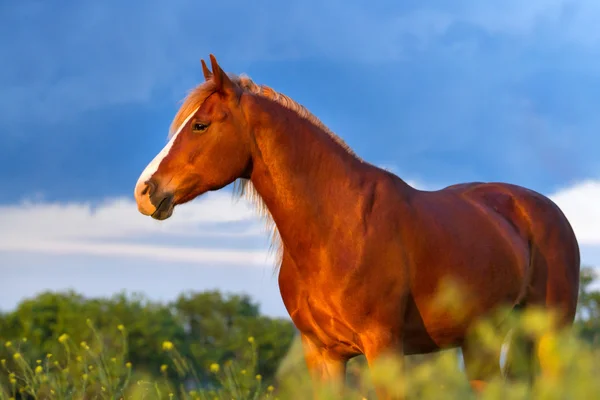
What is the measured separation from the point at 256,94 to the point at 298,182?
0.76 metres

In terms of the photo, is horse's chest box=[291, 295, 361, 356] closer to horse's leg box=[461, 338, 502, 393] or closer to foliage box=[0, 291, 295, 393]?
horse's leg box=[461, 338, 502, 393]

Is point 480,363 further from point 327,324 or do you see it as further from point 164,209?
point 164,209

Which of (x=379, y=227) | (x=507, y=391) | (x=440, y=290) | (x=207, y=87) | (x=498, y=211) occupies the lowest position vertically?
(x=507, y=391)

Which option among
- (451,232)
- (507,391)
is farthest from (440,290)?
(507,391)

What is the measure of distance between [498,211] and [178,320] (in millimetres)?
24350

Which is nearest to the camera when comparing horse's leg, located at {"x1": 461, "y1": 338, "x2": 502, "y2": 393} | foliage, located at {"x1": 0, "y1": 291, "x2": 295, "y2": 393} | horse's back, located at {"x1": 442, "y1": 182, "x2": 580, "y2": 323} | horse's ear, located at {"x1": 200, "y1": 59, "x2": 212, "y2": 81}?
horse's ear, located at {"x1": 200, "y1": 59, "x2": 212, "y2": 81}

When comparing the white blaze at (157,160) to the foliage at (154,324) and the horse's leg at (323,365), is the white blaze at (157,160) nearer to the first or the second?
the horse's leg at (323,365)

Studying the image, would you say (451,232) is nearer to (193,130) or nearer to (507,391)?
(193,130)

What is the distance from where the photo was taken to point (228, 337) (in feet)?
101

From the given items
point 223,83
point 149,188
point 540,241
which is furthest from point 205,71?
point 540,241

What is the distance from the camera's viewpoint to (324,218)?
5461 millimetres

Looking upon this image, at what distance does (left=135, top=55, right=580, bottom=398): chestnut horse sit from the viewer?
5340 mm

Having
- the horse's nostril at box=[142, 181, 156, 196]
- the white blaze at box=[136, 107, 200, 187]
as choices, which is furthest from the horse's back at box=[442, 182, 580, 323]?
the horse's nostril at box=[142, 181, 156, 196]

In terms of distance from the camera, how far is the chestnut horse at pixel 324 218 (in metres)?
5.34
